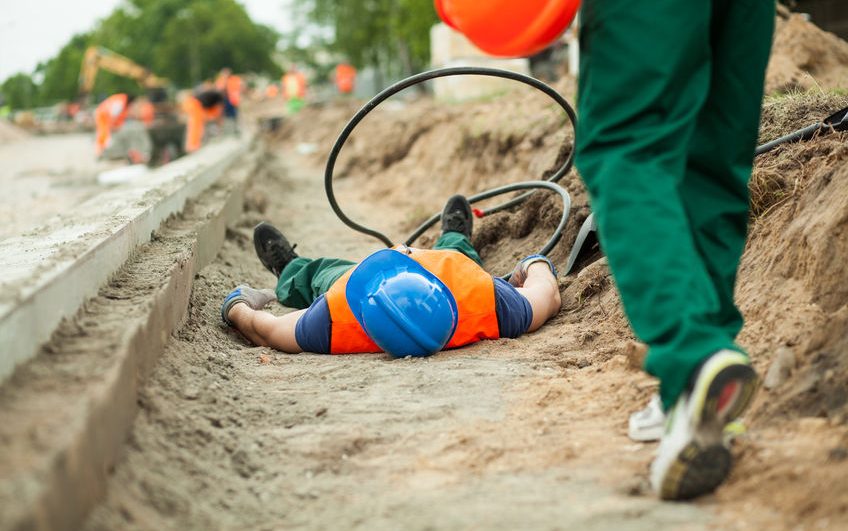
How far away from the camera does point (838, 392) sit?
7.73 feet

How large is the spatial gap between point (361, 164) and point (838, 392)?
10.4 m

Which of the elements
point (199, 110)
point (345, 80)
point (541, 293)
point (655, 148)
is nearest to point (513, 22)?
point (655, 148)

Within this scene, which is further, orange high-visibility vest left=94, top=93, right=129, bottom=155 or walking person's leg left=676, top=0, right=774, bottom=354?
orange high-visibility vest left=94, top=93, right=129, bottom=155

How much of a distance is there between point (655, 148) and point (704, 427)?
0.65 metres

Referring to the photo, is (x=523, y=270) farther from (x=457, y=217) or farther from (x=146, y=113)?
(x=146, y=113)

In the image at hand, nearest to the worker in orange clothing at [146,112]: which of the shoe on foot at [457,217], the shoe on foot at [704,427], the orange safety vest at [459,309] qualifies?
the shoe on foot at [457,217]

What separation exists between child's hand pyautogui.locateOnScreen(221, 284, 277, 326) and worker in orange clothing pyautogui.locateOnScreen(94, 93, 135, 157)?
1298 cm

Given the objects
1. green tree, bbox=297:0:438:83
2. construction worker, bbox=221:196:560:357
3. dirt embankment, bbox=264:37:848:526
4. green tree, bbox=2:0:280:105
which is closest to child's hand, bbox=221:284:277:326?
construction worker, bbox=221:196:560:357

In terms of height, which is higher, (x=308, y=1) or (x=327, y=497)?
(x=308, y=1)

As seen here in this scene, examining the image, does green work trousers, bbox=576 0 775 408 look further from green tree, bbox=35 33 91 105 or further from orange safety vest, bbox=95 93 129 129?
green tree, bbox=35 33 91 105

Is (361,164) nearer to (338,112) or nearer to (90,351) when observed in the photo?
(338,112)

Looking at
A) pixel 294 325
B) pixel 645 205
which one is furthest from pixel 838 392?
pixel 294 325

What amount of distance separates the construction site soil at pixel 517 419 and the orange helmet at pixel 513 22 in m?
1.08

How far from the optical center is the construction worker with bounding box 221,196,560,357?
11.5 ft
